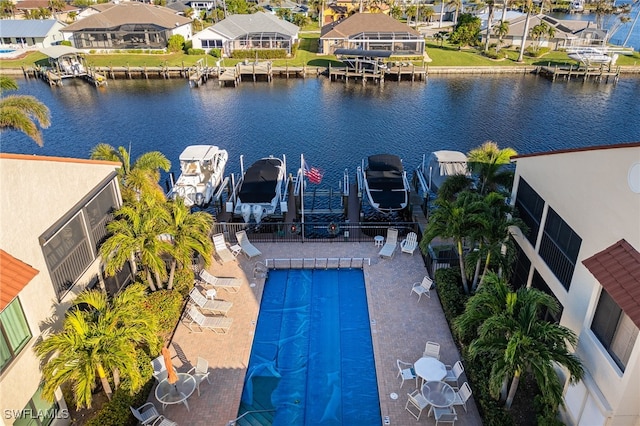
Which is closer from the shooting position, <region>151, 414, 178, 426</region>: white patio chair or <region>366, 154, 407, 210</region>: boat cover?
<region>151, 414, 178, 426</region>: white patio chair

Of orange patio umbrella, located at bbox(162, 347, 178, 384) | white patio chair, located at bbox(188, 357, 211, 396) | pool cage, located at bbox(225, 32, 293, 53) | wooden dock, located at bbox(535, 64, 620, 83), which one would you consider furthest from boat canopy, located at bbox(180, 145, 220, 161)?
wooden dock, located at bbox(535, 64, 620, 83)

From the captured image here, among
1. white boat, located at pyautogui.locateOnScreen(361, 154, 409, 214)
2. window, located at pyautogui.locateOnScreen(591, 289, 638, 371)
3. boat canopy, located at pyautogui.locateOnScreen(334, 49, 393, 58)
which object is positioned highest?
window, located at pyautogui.locateOnScreen(591, 289, 638, 371)

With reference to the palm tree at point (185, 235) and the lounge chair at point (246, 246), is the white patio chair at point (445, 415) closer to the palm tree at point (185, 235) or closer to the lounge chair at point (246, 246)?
the palm tree at point (185, 235)

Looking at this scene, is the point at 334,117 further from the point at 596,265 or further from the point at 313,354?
the point at 596,265

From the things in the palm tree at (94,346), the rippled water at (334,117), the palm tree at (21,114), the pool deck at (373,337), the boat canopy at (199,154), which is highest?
the palm tree at (21,114)

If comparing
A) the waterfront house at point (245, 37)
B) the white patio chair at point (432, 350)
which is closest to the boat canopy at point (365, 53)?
the waterfront house at point (245, 37)

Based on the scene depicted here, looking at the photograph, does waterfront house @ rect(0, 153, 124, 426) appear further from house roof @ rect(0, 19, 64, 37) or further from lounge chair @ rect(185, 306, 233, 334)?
house roof @ rect(0, 19, 64, 37)
